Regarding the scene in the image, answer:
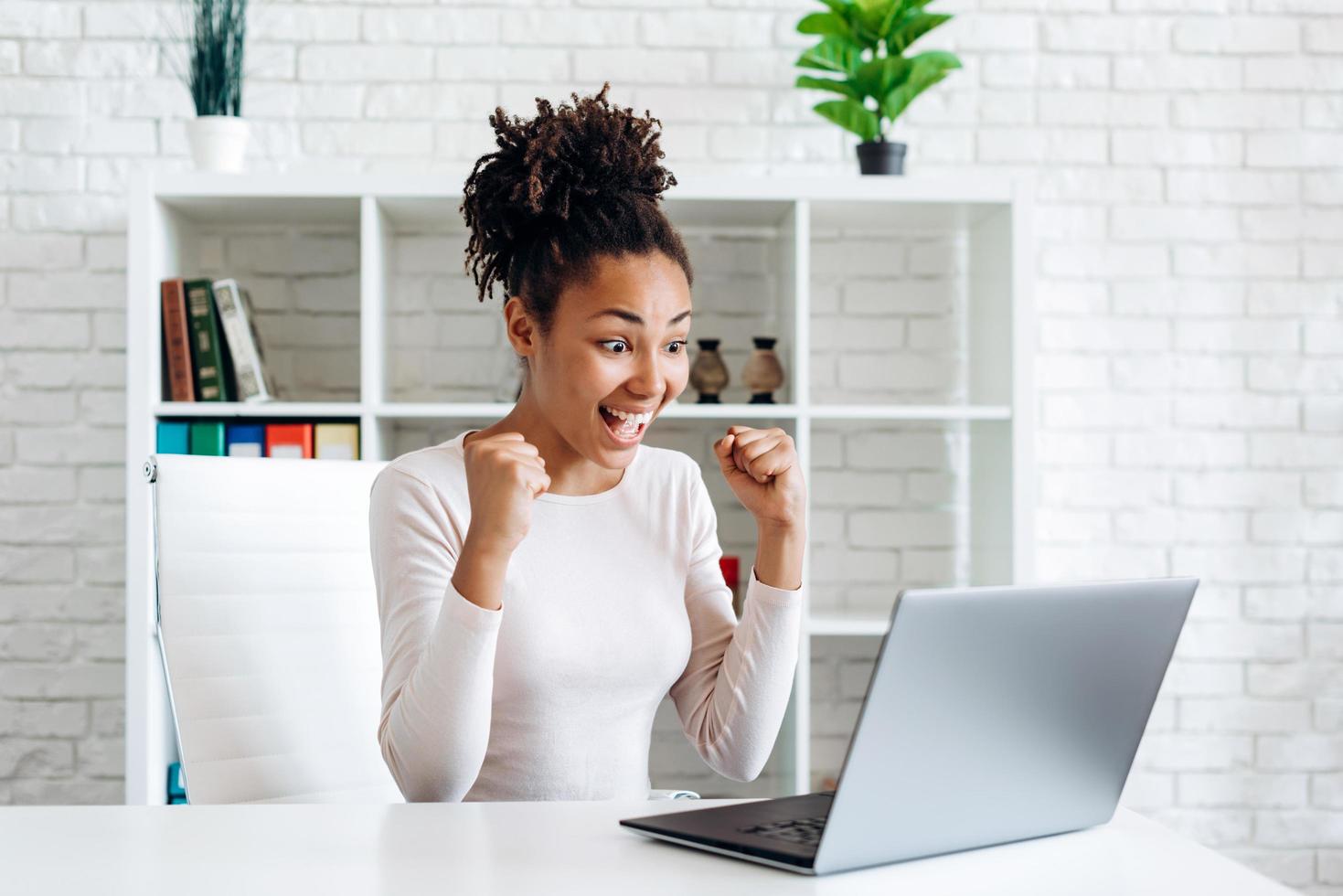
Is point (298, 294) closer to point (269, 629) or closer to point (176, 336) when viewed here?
point (176, 336)

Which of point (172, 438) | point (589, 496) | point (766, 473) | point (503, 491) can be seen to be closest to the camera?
point (503, 491)

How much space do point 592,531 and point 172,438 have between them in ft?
3.89

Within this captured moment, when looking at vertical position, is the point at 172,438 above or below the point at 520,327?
below

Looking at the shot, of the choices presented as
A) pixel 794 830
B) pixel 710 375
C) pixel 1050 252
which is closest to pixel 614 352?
pixel 794 830

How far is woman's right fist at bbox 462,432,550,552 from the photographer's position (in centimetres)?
106

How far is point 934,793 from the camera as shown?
763 mm

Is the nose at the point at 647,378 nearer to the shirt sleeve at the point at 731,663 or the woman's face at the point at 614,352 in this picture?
the woman's face at the point at 614,352

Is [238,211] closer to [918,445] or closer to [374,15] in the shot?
[374,15]

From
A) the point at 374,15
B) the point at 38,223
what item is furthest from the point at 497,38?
the point at 38,223

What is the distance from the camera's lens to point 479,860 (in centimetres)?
78

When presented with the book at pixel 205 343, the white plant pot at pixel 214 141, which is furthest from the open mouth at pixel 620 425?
the white plant pot at pixel 214 141

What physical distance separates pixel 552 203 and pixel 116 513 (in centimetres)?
155

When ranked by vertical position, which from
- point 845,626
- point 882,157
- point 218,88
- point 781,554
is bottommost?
point 845,626

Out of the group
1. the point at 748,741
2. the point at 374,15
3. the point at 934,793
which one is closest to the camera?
the point at 934,793
